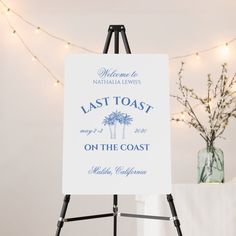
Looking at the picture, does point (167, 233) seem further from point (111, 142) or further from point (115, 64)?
point (115, 64)

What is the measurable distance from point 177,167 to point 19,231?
1000mm

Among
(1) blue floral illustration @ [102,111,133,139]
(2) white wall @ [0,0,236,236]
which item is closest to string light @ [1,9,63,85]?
(2) white wall @ [0,0,236,236]

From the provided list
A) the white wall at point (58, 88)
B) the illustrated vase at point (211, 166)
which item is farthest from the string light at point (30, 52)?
the illustrated vase at point (211, 166)

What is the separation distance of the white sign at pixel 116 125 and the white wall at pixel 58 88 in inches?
43.8

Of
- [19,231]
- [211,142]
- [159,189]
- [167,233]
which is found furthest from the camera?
[19,231]

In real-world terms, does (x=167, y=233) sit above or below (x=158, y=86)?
below

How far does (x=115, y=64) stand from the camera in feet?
6.38

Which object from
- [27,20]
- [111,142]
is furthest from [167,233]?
[27,20]

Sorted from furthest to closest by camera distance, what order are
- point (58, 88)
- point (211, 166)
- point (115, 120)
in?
1. point (58, 88)
2. point (211, 166)
3. point (115, 120)

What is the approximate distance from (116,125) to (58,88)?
1.21 m

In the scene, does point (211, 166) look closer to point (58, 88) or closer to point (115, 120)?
point (115, 120)

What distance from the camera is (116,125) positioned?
191 centimetres

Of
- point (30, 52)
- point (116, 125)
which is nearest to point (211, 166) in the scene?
point (116, 125)

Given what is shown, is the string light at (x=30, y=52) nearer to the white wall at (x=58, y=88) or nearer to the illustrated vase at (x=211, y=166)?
the white wall at (x=58, y=88)
